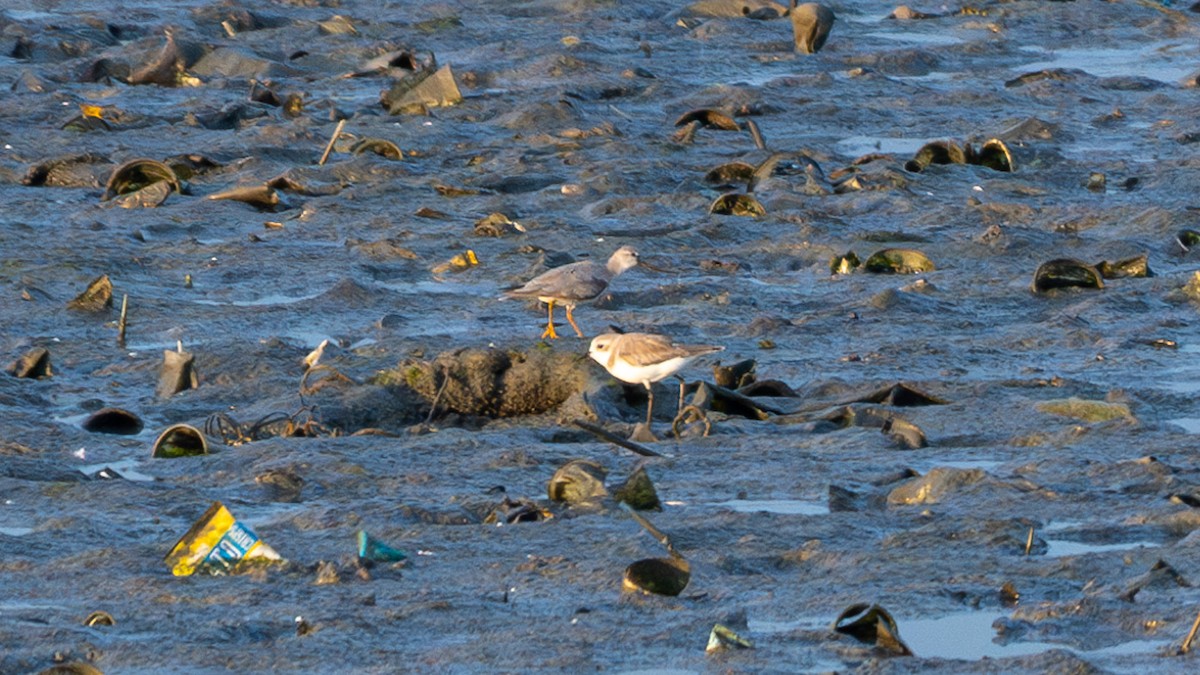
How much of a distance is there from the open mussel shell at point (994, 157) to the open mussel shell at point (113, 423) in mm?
5453

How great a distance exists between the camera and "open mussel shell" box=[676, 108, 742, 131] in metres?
11.4

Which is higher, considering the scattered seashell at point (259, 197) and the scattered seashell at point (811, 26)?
the scattered seashell at point (259, 197)

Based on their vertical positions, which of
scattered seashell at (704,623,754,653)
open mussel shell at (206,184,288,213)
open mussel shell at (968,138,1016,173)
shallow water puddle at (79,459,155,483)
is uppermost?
scattered seashell at (704,623,754,653)

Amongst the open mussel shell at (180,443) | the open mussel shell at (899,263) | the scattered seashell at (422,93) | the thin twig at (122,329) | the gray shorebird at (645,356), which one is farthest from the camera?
the scattered seashell at (422,93)

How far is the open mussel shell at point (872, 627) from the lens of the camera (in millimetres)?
4273

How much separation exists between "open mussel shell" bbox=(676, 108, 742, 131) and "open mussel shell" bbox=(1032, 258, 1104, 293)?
3602 millimetres

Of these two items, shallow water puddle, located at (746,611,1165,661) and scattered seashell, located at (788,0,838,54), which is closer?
shallow water puddle, located at (746,611,1165,661)

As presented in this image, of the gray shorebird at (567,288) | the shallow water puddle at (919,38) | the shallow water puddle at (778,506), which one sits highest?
the shallow water puddle at (778,506)

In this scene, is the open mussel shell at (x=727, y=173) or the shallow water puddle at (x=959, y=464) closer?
the shallow water puddle at (x=959, y=464)

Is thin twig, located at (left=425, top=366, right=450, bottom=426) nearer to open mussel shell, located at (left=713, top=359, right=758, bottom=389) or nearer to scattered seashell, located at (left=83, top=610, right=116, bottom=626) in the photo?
open mussel shell, located at (left=713, top=359, right=758, bottom=389)

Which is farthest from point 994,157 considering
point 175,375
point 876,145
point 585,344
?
point 175,375

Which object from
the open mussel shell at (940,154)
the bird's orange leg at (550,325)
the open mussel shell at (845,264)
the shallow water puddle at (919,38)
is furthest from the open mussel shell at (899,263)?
the shallow water puddle at (919,38)

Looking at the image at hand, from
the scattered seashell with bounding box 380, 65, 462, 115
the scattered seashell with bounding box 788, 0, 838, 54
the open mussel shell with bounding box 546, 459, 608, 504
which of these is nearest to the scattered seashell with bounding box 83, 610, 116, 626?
the open mussel shell with bounding box 546, 459, 608, 504

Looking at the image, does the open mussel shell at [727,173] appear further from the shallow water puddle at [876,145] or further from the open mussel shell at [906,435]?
the open mussel shell at [906,435]
